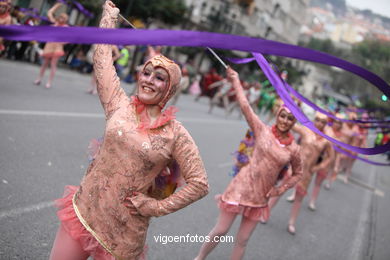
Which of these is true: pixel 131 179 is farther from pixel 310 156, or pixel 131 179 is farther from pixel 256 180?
pixel 310 156

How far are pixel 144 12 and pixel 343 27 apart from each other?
16743 cm

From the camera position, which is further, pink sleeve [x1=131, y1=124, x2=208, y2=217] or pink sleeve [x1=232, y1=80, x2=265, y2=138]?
pink sleeve [x1=232, y1=80, x2=265, y2=138]

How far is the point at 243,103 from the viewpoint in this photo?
437cm

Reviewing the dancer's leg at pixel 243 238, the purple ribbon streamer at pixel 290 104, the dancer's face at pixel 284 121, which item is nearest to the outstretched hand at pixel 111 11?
the purple ribbon streamer at pixel 290 104

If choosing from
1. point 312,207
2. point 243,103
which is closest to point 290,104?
point 243,103

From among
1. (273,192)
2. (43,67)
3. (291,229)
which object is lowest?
(43,67)

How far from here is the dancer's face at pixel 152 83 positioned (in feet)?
8.73

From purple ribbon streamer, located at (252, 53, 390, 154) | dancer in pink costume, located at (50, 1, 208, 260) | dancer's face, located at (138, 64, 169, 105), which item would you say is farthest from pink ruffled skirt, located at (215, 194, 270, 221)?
dancer's face, located at (138, 64, 169, 105)

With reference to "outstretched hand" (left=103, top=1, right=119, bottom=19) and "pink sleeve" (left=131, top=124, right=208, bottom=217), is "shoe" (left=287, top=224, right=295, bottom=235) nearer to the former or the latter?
"pink sleeve" (left=131, top=124, right=208, bottom=217)

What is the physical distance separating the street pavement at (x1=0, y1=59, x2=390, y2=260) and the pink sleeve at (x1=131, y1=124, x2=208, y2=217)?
1556mm

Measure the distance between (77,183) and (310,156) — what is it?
12.2 feet

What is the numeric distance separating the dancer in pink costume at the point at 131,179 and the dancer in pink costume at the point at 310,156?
441cm

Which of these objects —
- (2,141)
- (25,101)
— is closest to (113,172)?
(2,141)

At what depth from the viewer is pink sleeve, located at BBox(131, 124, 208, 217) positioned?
259cm
